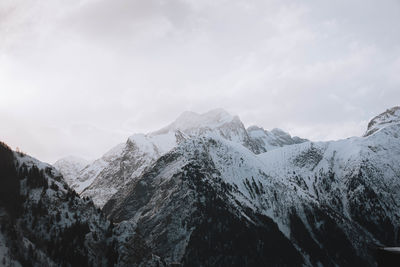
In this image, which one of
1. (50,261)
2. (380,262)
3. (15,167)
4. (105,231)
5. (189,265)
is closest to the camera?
(380,262)

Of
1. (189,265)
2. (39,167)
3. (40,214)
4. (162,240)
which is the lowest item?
(189,265)

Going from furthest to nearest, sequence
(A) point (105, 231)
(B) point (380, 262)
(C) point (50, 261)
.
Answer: (A) point (105, 231)
(C) point (50, 261)
(B) point (380, 262)

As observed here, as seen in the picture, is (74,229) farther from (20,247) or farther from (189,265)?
Answer: (189,265)

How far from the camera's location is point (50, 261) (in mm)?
109312

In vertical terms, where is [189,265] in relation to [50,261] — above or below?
below

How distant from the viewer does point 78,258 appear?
11731 centimetres

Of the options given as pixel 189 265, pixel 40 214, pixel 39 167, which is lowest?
pixel 189 265

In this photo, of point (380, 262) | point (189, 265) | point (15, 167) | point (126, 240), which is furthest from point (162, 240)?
point (380, 262)

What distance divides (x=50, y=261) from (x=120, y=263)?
2472cm

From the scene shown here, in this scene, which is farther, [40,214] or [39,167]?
[39,167]

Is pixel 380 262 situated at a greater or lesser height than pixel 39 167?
lesser

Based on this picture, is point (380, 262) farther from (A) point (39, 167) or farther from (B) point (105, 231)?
(A) point (39, 167)

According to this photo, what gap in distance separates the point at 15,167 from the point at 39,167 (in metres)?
8.84

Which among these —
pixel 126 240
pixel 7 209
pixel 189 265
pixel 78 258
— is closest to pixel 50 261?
pixel 78 258
